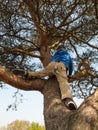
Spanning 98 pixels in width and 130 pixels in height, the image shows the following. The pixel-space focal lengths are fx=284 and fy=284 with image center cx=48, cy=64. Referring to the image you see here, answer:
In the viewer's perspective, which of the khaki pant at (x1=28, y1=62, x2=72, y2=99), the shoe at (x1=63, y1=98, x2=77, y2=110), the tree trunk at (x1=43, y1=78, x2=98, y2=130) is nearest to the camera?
the tree trunk at (x1=43, y1=78, x2=98, y2=130)

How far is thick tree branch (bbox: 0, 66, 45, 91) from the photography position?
4391mm

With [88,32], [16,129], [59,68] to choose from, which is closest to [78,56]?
[88,32]

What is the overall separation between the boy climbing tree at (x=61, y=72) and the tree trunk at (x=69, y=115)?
0.13 metres

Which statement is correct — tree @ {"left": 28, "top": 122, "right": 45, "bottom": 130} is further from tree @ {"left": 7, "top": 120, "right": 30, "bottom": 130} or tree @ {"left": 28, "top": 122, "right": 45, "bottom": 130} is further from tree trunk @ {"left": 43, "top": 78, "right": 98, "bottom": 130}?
tree trunk @ {"left": 43, "top": 78, "right": 98, "bottom": 130}

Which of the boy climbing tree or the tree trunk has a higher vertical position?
the boy climbing tree

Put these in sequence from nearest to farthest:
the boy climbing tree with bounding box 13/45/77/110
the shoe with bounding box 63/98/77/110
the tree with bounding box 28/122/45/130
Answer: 1. the shoe with bounding box 63/98/77/110
2. the boy climbing tree with bounding box 13/45/77/110
3. the tree with bounding box 28/122/45/130

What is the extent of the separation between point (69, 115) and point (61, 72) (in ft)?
4.71

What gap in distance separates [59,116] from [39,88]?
1086 millimetres

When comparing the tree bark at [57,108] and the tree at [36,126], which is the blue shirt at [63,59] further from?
the tree at [36,126]

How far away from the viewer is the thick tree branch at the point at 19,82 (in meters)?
4.39

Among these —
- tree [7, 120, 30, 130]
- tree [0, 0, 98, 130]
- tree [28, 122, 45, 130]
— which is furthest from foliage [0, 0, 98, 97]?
tree [7, 120, 30, 130]

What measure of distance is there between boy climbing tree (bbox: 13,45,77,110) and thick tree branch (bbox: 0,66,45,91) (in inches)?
6.4

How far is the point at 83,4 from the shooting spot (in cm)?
633

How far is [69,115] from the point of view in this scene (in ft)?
11.2
